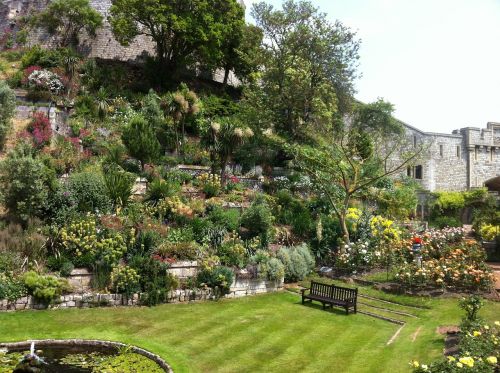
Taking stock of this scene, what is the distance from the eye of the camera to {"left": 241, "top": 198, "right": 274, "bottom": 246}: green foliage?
1722 centimetres

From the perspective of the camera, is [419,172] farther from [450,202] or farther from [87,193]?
[87,193]

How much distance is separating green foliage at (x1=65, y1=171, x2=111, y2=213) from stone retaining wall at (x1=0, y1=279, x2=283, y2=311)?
3358mm

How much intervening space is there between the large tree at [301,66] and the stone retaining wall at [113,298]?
11.9 metres

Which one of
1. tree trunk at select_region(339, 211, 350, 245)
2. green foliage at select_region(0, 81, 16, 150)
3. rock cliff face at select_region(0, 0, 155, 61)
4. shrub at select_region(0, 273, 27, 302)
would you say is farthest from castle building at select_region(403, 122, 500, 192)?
shrub at select_region(0, 273, 27, 302)

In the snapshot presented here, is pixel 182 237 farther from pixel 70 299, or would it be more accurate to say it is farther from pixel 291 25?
pixel 291 25

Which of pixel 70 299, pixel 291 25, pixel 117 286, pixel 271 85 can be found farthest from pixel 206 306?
pixel 291 25

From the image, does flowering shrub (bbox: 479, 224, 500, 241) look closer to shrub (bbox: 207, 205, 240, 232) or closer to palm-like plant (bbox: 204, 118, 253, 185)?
palm-like plant (bbox: 204, 118, 253, 185)

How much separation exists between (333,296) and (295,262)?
319 cm

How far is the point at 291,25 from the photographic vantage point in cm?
2616

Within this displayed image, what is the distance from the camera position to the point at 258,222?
17266mm

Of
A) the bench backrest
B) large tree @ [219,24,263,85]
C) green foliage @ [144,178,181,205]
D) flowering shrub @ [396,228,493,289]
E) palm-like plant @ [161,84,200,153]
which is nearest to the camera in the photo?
the bench backrest

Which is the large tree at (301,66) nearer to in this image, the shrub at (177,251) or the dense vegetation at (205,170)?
the dense vegetation at (205,170)

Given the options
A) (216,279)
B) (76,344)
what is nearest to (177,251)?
(216,279)

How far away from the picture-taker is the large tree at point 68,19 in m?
32.8
